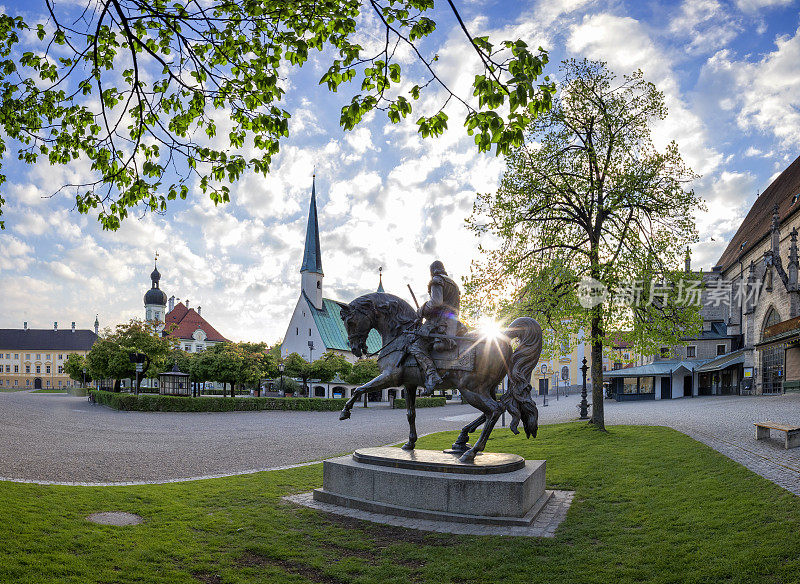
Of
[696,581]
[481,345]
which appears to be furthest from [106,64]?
[696,581]

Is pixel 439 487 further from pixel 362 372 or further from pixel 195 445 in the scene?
pixel 362 372

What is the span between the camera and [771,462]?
1106 centimetres

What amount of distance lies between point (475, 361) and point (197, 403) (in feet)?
92.7

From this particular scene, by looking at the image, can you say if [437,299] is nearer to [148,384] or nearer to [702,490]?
[702,490]

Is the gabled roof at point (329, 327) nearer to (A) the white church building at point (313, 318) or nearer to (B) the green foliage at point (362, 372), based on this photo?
(A) the white church building at point (313, 318)

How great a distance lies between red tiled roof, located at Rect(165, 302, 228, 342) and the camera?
102706 mm

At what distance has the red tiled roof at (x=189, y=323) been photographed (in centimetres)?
10271

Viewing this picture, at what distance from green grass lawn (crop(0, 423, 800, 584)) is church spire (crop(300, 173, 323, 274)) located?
75070mm

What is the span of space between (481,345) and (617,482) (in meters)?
3.89

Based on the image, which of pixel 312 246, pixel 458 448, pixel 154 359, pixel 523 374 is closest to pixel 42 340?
pixel 312 246

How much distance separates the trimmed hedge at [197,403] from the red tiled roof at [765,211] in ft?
122

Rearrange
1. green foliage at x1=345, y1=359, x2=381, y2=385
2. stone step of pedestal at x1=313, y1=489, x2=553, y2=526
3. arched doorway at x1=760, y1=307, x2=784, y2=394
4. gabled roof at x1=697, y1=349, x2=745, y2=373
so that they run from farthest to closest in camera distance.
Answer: green foliage at x1=345, y1=359, x2=381, y2=385 → gabled roof at x1=697, y1=349, x2=745, y2=373 → arched doorway at x1=760, y1=307, x2=784, y2=394 → stone step of pedestal at x1=313, y1=489, x2=553, y2=526

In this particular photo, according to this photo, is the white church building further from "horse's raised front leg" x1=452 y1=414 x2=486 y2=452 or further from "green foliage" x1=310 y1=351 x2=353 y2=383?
"horse's raised front leg" x1=452 y1=414 x2=486 y2=452

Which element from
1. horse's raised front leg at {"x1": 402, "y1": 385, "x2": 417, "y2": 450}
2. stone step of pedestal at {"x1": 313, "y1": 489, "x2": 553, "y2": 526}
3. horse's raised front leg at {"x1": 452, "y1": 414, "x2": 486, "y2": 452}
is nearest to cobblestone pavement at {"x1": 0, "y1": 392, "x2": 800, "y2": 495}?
stone step of pedestal at {"x1": 313, "y1": 489, "x2": 553, "y2": 526}
